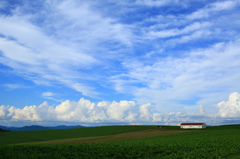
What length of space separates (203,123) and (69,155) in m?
101

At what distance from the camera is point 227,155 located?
2616 centimetres

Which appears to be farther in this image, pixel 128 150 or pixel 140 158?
pixel 128 150

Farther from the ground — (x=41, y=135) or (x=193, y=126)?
(x=193, y=126)

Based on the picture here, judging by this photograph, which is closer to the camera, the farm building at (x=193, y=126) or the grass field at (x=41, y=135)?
the grass field at (x=41, y=135)

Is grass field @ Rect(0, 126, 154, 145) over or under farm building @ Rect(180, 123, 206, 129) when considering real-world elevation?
under

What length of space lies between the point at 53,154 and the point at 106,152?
711cm

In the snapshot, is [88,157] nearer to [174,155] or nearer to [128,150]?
[128,150]

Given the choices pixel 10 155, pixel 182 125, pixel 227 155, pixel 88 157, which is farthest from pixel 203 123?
pixel 10 155

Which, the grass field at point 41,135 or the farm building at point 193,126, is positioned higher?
the farm building at point 193,126

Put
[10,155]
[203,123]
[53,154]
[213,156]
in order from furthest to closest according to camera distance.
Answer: [203,123]
[213,156]
[53,154]
[10,155]

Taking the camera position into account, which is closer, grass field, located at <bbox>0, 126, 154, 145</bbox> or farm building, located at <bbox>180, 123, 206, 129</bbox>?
grass field, located at <bbox>0, 126, 154, 145</bbox>

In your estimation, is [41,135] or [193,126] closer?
[41,135]

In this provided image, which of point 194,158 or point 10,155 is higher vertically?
point 10,155

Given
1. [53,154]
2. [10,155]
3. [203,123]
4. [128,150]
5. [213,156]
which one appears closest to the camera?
[10,155]
